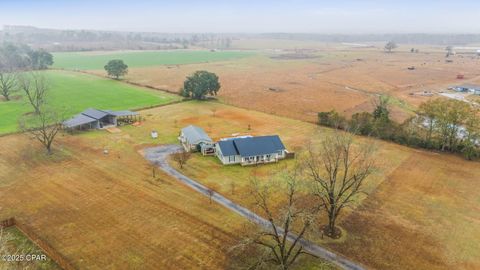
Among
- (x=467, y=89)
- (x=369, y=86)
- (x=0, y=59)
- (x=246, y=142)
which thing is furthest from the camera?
(x=0, y=59)

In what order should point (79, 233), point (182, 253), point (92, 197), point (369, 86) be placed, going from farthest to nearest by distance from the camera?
point (369, 86) → point (92, 197) → point (79, 233) → point (182, 253)

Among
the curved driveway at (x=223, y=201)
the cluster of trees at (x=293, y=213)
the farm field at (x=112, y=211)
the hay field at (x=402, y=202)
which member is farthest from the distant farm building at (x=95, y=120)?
the cluster of trees at (x=293, y=213)

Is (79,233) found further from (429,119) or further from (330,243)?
(429,119)

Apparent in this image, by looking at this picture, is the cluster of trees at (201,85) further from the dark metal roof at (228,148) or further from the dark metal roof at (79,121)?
the dark metal roof at (228,148)

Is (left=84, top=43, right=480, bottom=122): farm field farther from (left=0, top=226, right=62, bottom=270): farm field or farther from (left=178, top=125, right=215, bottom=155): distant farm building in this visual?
(left=0, top=226, right=62, bottom=270): farm field

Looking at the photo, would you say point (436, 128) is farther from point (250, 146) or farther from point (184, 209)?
point (184, 209)

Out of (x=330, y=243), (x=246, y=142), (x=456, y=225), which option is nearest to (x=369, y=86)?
(x=246, y=142)

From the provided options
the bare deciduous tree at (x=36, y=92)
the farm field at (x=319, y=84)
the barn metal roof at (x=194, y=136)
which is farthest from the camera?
the farm field at (x=319, y=84)

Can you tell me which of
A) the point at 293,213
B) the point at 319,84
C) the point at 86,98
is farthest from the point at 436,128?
the point at 86,98
